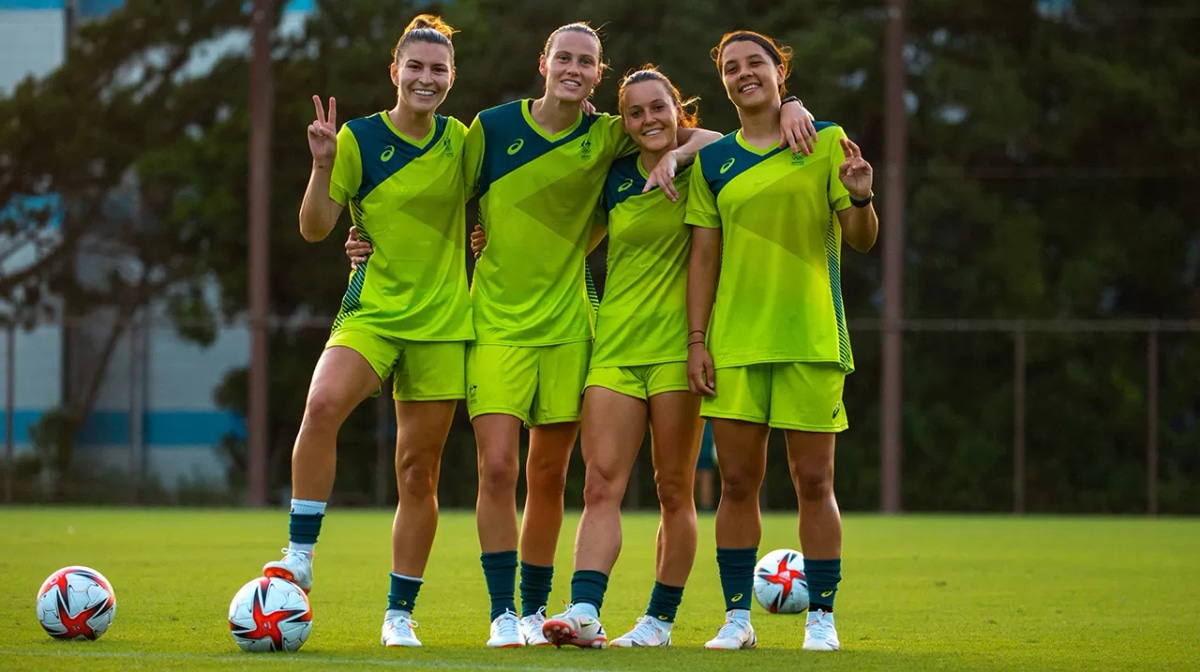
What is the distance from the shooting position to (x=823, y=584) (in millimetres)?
6148

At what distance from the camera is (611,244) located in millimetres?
6312

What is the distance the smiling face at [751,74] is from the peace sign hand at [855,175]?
1.15 feet

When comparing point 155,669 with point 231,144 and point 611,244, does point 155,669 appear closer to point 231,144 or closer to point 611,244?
point 611,244

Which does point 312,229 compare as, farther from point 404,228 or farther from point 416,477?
point 416,477

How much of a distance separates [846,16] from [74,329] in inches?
425

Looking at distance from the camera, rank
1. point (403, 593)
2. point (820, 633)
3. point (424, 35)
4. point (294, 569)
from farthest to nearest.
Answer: point (424, 35), point (403, 593), point (820, 633), point (294, 569)

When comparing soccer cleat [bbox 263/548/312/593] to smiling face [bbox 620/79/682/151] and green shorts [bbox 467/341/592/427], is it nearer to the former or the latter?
green shorts [bbox 467/341/592/427]

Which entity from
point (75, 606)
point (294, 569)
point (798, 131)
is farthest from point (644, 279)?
→ point (75, 606)

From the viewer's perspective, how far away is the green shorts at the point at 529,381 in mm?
6113

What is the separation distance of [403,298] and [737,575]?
1.53 meters

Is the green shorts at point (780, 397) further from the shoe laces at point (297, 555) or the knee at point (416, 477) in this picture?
the shoe laces at point (297, 555)

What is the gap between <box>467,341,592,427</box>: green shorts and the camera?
611cm

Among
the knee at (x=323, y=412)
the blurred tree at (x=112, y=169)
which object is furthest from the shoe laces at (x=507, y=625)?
the blurred tree at (x=112, y=169)

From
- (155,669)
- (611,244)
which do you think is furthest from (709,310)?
(155,669)
